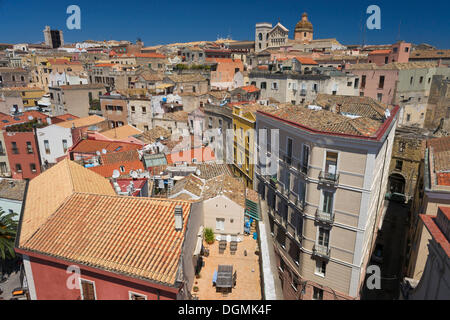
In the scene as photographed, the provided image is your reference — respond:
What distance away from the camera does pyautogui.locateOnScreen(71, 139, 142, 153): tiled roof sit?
35.3m

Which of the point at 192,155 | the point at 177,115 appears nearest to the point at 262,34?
the point at 177,115

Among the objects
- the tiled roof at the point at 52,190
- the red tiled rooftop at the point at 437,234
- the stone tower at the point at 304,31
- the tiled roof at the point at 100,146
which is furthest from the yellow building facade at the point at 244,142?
the stone tower at the point at 304,31

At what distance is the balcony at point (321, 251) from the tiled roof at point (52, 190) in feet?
47.3

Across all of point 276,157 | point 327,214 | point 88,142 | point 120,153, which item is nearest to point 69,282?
point 327,214

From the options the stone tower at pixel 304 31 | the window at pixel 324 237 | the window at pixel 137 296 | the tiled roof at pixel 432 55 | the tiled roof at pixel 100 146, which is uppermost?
the stone tower at pixel 304 31

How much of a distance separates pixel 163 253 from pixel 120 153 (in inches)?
910

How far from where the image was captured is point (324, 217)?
19.9 m

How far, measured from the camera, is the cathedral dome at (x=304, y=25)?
3907 inches

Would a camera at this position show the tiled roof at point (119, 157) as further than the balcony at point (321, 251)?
Yes

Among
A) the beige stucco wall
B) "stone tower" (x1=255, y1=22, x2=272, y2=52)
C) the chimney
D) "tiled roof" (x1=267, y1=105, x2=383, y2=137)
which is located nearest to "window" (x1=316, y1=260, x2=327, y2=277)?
the beige stucco wall

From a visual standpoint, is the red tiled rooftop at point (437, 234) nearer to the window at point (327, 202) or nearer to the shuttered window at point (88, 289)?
the window at point (327, 202)

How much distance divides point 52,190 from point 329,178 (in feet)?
53.5

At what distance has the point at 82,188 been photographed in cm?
1667

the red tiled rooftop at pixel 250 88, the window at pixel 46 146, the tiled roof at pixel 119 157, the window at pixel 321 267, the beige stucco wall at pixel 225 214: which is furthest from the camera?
the red tiled rooftop at pixel 250 88
